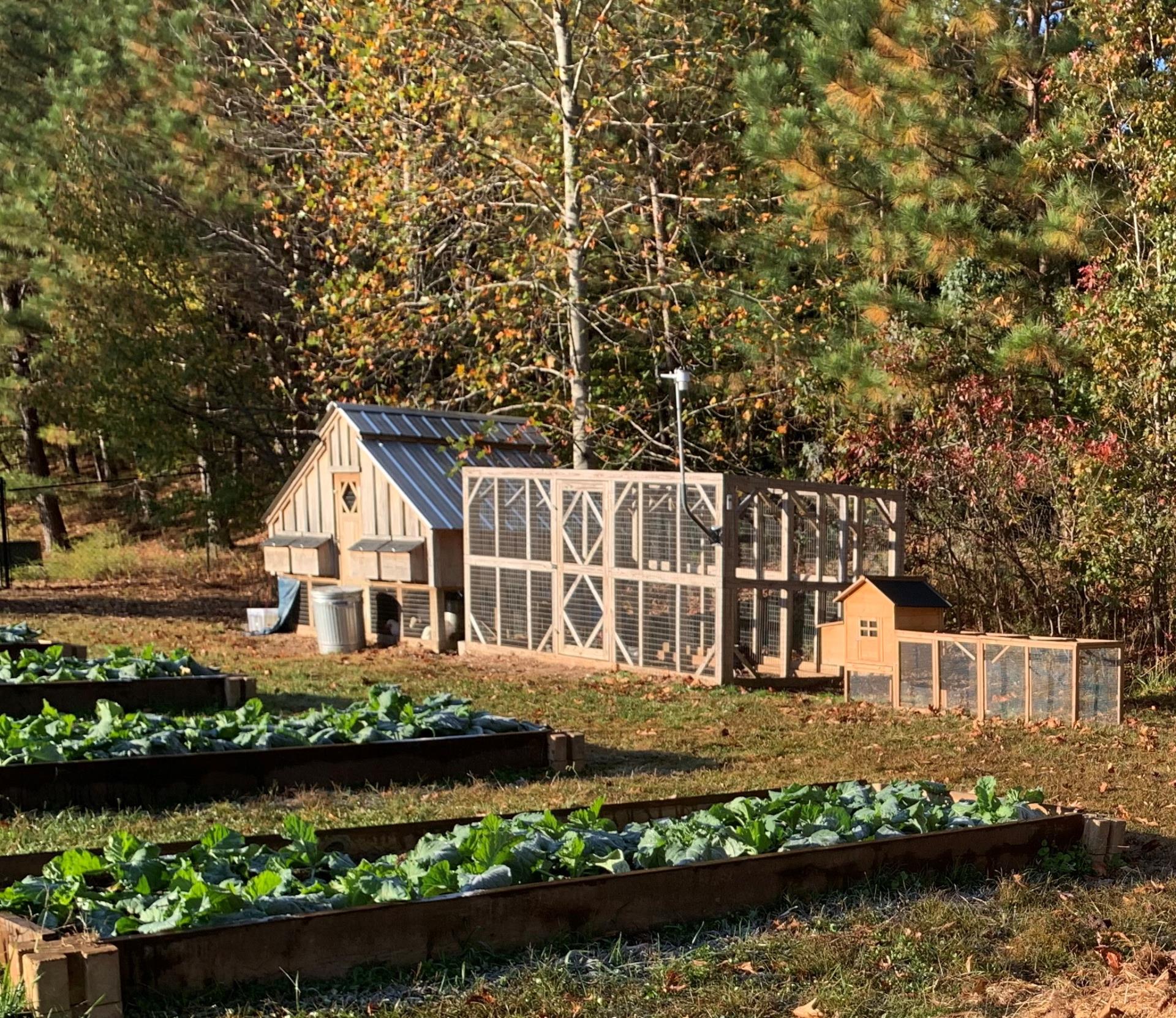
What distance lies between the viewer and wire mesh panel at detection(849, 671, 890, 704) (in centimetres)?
1318

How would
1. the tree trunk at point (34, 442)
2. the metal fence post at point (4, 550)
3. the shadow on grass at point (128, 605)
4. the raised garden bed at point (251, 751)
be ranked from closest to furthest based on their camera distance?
the raised garden bed at point (251, 751) < the shadow on grass at point (128, 605) < the metal fence post at point (4, 550) < the tree trunk at point (34, 442)

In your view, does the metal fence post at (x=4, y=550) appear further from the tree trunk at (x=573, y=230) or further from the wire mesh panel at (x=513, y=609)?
the tree trunk at (x=573, y=230)

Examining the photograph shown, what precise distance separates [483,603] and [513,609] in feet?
1.76

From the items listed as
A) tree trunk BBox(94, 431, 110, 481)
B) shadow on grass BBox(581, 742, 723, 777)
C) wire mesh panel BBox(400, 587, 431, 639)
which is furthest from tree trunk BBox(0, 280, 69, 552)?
shadow on grass BBox(581, 742, 723, 777)

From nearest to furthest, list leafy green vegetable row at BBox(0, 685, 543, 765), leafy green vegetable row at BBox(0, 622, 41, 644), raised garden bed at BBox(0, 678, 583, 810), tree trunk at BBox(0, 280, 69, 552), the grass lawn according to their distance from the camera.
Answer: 1. the grass lawn
2. raised garden bed at BBox(0, 678, 583, 810)
3. leafy green vegetable row at BBox(0, 685, 543, 765)
4. leafy green vegetable row at BBox(0, 622, 41, 644)
5. tree trunk at BBox(0, 280, 69, 552)

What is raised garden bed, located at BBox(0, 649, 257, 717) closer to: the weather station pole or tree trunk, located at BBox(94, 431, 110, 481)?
the weather station pole

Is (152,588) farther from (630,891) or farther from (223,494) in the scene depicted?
(630,891)

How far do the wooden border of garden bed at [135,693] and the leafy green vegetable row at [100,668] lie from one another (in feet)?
0.33

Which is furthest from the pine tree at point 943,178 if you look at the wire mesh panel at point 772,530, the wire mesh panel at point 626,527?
the wire mesh panel at point 626,527

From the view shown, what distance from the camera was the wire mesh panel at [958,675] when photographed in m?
12.5

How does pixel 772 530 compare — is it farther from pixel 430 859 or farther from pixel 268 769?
pixel 430 859

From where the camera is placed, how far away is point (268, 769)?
8.71m

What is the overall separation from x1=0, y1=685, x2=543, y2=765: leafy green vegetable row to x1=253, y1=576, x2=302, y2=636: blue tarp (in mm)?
9641

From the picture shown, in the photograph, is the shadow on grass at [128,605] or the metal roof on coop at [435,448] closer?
the metal roof on coop at [435,448]
